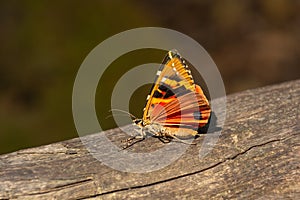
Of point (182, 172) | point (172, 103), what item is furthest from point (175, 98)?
point (182, 172)

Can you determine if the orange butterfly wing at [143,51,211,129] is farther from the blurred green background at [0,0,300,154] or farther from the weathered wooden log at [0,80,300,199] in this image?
the blurred green background at [0,0,300,154]

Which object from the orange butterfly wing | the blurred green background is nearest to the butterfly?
the orange butterfly wing

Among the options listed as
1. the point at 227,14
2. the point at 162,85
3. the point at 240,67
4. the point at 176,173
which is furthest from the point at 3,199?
the point at 227,14

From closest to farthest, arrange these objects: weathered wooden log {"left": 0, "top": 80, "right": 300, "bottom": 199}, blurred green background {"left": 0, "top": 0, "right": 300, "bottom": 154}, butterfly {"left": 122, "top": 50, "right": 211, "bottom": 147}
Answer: weathered wooden log {"left": 0, "top": 80, "right": 300, "bottom": 199}
butterfly {"left": 122, "top": 50, "right": 211, "bottom": 147}
blurred green background {"left": 0, "top": 0, "right": 300, "bottom": 154}

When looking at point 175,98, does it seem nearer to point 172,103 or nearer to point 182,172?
point 172,103

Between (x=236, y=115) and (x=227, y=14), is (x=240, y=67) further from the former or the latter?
(x=236, y=115)

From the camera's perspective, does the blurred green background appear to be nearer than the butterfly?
No

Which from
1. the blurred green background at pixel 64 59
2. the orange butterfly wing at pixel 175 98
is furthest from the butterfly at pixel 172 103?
the blurred green background at pixel 64 59
